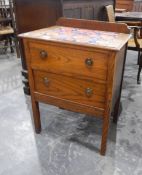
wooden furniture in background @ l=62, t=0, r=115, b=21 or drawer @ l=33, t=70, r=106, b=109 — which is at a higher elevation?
wooden furniture in background @ l=62, t=0, r=115, b=21

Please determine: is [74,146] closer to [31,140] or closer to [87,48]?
[31,140]

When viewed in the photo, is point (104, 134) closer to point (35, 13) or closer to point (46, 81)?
point (46, 81)

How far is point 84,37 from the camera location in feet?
4.17

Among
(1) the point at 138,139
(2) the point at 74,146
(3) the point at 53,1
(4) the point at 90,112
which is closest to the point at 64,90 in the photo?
(4) the point at 90,112

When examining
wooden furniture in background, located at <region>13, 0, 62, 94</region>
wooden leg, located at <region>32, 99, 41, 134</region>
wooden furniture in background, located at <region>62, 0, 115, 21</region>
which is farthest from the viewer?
wooden furniture in background, located at <region>62, 0, 115, 21</region>

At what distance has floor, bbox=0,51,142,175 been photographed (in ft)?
4.44

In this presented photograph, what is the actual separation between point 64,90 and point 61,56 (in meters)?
0.24

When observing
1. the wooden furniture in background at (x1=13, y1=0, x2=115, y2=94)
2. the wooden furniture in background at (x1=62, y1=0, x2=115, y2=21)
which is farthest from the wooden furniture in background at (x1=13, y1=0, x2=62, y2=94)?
the wooden furniture in background at (x1=62, y1=0, x2=115, y2=21)

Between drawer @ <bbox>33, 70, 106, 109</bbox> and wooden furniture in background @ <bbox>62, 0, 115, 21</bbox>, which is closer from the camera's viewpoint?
drawer @ <bbox>33, 70, 106, 109</bbox>

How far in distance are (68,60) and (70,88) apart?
7.6 inches

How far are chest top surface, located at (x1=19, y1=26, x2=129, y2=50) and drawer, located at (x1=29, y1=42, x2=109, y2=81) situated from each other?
46 millimetres

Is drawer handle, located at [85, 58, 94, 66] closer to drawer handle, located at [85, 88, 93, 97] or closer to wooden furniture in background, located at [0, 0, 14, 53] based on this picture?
drawer handle, located at [85, 88, 93, 97]

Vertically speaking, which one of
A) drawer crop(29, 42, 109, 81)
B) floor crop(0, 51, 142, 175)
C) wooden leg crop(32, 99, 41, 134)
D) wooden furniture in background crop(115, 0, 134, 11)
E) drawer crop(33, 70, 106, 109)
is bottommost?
floor crop(0, 51, 142, 175)

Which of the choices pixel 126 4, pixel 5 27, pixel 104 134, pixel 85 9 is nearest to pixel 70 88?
pixel 104 134
